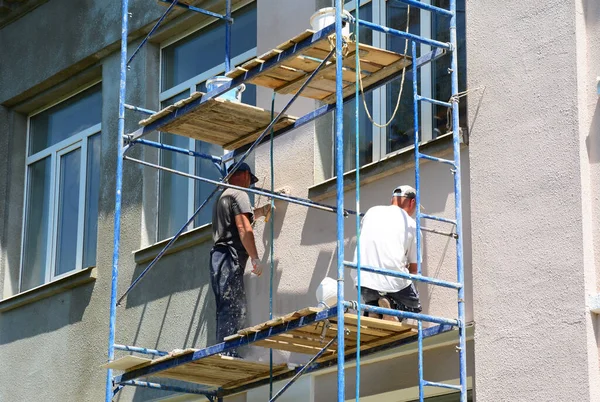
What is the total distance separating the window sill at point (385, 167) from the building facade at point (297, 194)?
0.02m

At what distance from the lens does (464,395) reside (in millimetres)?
10758

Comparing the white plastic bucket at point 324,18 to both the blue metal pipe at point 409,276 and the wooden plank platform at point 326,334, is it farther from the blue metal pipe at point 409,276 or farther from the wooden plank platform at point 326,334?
the wooden plank platform at point 326,334

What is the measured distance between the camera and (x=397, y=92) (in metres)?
13.0

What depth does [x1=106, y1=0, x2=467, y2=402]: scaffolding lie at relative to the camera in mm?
10852

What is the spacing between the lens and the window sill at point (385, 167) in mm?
11812

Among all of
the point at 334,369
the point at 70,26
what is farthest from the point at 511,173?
the point at 70,26

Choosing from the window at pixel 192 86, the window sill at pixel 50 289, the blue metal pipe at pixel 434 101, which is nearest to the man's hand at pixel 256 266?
the window at pixel 192 86

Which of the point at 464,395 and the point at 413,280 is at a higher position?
the point at 413,280

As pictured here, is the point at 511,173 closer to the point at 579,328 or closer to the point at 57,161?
the point at 579,328

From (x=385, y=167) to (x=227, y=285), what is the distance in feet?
6.41

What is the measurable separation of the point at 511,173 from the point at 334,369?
2.52 m

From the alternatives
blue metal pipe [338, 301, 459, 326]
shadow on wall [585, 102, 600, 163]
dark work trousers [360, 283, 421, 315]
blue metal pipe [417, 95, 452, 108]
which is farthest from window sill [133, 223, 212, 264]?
shadow on wall [585, 102, 600, 163]

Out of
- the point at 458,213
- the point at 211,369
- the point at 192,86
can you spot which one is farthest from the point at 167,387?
the point at 192,86

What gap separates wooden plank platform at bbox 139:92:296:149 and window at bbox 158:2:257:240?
4.01ft
